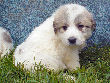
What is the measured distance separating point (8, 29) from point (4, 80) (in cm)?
259

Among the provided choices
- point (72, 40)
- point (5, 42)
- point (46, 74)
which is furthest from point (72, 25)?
point (5, 42)

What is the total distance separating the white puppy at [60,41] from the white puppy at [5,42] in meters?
0.74

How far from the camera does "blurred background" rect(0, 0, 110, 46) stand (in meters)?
6.98

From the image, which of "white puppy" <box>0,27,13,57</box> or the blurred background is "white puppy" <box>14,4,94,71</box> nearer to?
"white puppy" <box>0,27,13,57</box>

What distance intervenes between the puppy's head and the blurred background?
1.37 meters

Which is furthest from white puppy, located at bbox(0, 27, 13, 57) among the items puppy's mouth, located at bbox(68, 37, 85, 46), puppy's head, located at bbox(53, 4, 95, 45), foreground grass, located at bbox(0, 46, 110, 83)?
puppy's mouth, located at bbox(68, 37, 85, 46)

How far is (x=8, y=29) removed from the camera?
7215 mm

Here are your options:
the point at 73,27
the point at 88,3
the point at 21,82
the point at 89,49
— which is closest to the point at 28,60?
the point at 21,82

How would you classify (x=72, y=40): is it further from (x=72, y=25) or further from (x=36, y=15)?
(x=36, y=15)

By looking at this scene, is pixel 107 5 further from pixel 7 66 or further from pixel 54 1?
pixel 7 66

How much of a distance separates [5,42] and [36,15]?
1179 millimetres

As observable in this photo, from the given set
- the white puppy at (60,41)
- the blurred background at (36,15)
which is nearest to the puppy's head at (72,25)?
the white puppy at (60,41)

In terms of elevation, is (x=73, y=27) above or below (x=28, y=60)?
above

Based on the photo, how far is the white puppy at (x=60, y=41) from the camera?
5422 millimetres
